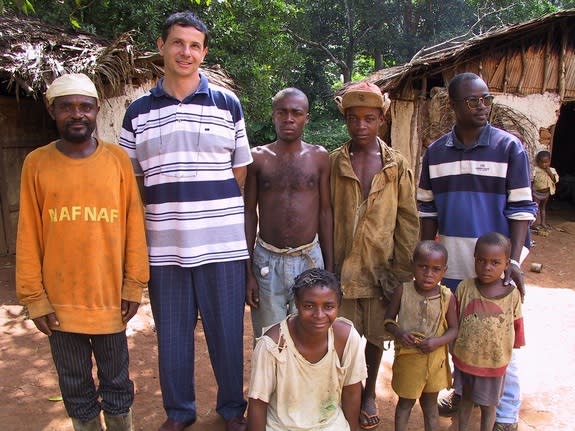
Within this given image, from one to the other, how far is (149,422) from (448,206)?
2.09 meters

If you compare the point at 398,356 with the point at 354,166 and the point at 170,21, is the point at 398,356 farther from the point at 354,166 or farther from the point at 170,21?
the point at 170,21

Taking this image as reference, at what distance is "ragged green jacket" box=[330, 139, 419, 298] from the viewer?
8.39 ft

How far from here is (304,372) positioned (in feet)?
7.13

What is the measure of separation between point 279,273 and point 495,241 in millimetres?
1058

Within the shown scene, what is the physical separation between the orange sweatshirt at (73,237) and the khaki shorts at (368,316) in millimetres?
1198

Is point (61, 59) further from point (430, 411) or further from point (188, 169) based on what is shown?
point (430, 411)

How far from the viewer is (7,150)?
21.0ft

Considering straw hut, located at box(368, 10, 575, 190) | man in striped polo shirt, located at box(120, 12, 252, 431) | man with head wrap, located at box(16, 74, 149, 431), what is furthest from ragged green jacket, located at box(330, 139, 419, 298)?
straw hut, located at box(368, 10, 575, 190)

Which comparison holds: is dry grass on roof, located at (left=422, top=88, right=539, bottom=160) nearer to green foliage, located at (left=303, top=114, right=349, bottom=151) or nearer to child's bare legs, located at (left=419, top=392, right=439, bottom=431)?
child's bare legs, located at (left=419, top=392, right=439, bottom=431)

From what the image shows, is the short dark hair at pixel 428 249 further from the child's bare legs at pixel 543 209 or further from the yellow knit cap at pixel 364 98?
the child's bare legs at pixel 543 209

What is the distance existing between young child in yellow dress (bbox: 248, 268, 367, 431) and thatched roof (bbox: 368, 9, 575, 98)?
519cm

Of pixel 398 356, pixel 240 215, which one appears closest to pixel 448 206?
pixel 398 356

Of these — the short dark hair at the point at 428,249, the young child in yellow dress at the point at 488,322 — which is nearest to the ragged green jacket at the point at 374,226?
the short dark hair at the point at 428,249

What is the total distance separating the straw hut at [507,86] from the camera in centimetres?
730
